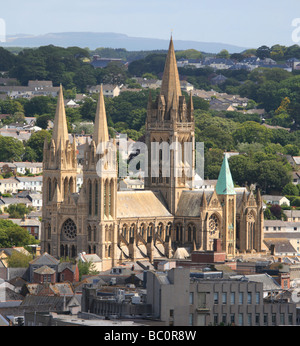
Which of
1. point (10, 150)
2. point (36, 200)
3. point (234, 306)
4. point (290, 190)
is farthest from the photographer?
point (10, 150)

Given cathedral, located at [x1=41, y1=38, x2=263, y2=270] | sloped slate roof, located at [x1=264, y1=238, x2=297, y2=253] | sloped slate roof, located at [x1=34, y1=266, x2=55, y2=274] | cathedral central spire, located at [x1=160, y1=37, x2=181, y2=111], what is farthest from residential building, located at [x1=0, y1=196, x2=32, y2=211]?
sloped slate roof, located at [x1=34, y1=266, x2=55, y2=274]

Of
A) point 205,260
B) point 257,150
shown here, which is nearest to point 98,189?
point 205,260

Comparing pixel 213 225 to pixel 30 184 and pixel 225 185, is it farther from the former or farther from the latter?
pixel 30 184

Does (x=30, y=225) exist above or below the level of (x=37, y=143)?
below

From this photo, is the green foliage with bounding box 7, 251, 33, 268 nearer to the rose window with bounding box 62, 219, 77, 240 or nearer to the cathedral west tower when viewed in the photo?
the rose window with bounding box 62, 219, 77, 240

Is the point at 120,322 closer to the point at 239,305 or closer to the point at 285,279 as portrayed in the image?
the point at 239,305

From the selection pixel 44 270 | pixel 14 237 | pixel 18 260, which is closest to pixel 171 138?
pixel 18 260

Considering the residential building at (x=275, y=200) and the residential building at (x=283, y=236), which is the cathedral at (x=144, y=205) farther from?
the residential building at (x=275, y=200)
